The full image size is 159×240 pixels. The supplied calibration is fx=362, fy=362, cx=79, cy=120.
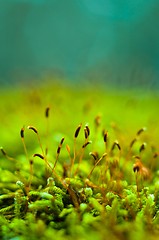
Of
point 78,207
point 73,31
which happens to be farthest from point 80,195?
point 73,31

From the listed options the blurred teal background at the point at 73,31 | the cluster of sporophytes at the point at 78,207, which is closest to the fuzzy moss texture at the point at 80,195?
the cluster of sporophytes at the point at 78,207

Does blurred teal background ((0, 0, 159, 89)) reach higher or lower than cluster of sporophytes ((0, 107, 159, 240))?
higher

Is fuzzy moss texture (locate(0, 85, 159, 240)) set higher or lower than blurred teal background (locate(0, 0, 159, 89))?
lower

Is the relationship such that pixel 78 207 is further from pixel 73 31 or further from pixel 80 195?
pixel 73 31

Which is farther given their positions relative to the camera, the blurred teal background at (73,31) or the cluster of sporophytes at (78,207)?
the blurred teal background at (73,31)

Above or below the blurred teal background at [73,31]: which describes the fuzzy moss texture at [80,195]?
below

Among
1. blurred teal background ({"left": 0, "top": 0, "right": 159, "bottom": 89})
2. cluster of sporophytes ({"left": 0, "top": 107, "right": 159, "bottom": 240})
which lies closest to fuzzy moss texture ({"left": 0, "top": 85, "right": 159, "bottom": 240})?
cluster of sporophytes ({"left": 0, "top": 107, "right": 159, "bottom": 240})

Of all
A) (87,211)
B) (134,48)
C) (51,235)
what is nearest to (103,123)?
(87,211)

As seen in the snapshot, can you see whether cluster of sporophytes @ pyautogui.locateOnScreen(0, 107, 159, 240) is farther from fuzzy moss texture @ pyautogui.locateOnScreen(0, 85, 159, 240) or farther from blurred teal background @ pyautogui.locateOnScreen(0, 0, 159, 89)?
blurred teal background @ pyautogui.locateOnScreen(0, 0, 159, 89)

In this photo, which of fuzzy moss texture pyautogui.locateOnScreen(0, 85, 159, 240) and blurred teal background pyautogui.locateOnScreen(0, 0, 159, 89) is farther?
blurred teal background pyautogui.locateOnScreen(0, 0, 159, 89)

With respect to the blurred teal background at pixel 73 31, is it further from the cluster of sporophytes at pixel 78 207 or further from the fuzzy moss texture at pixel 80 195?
the cluster of sporophytes at pixel 78 207
